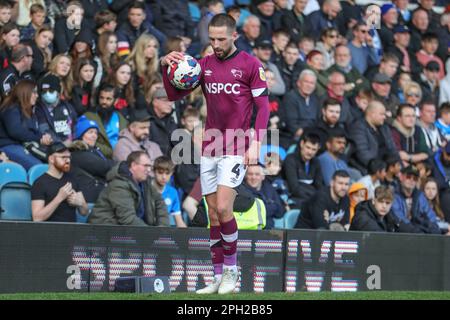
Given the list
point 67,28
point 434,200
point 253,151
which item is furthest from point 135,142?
point 434,200

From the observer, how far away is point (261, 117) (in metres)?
9.94

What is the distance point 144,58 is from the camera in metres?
15.3

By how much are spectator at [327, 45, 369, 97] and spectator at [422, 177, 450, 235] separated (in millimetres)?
2186

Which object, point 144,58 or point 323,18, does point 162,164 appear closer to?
point 144,58

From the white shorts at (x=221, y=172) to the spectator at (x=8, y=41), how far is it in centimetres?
436

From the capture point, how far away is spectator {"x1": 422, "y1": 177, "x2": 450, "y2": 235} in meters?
16.7

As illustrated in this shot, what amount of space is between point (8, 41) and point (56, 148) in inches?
77.5

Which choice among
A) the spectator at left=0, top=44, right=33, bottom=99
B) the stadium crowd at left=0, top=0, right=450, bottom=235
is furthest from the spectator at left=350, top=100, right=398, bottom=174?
the spectator at left=0, top=44, right=33, bottom=99

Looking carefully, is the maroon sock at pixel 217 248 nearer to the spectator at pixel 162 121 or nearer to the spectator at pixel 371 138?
the spectator at pixel 162 121

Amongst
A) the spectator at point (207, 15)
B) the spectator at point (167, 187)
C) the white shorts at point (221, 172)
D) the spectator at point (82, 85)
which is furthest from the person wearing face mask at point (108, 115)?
the white shorts at point (221, 172)

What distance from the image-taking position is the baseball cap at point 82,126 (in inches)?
536
